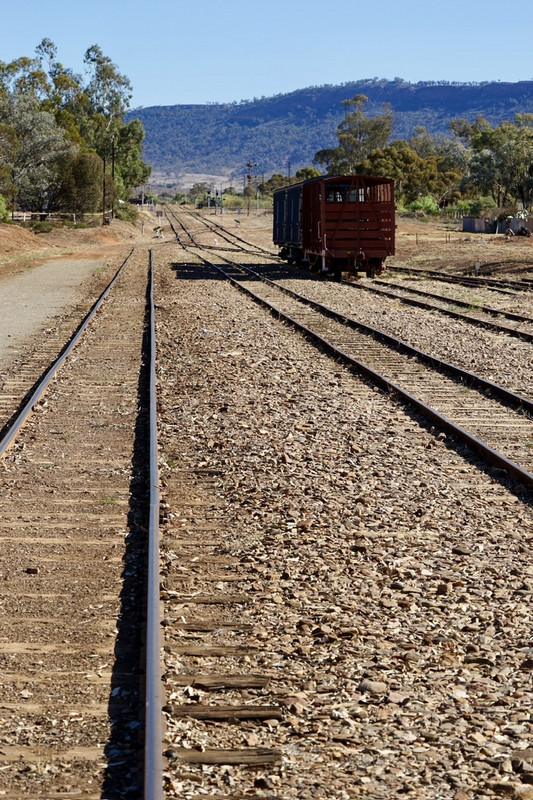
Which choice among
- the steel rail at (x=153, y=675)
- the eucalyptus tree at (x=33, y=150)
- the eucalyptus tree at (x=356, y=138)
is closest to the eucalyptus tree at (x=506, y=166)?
the eucalyptus tree at (x=356, y=138)

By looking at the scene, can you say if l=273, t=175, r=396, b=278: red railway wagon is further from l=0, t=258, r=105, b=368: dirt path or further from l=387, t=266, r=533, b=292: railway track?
l=0, t=258, r=105, b=368: dirt path

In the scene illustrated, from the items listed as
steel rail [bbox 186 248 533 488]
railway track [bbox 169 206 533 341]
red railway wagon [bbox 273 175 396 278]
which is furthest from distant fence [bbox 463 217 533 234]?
steel rail [bbox 186 248 533 488]

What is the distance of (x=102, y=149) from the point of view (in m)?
124

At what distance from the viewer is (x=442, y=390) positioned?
1510 centimetres

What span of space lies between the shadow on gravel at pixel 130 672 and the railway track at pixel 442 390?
11.1 feet

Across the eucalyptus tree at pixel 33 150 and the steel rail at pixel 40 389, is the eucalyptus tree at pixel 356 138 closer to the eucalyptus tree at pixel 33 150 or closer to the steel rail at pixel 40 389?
the eucalyptus tree at pixel 33 150

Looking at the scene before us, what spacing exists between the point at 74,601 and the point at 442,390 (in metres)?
9.08

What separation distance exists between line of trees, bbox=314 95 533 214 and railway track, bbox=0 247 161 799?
241 ft

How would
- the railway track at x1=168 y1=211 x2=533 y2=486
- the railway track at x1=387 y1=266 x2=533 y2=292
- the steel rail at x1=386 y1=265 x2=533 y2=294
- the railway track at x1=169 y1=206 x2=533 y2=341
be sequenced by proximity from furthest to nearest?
the railway track at x1=387 y1=266 x2=533 y2=292 < the steel rail at x1=386 y1=265 x2=533 y2=294 < the railway track at x1=169 y1=206 x2=533 y2=341 < the railway track at x1=168 y1=211 x2=533 y2=486

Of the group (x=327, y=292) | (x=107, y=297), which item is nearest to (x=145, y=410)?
(x=107, y=297)

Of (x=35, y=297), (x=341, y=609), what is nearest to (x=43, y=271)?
(x=35, y=297)

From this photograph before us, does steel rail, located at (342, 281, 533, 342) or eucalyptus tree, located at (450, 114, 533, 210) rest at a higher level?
eucalyptus tree, located at (450, 114, 533, 210)

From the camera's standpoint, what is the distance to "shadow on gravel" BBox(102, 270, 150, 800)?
4711 mm

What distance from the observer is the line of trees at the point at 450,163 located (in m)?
91.7
